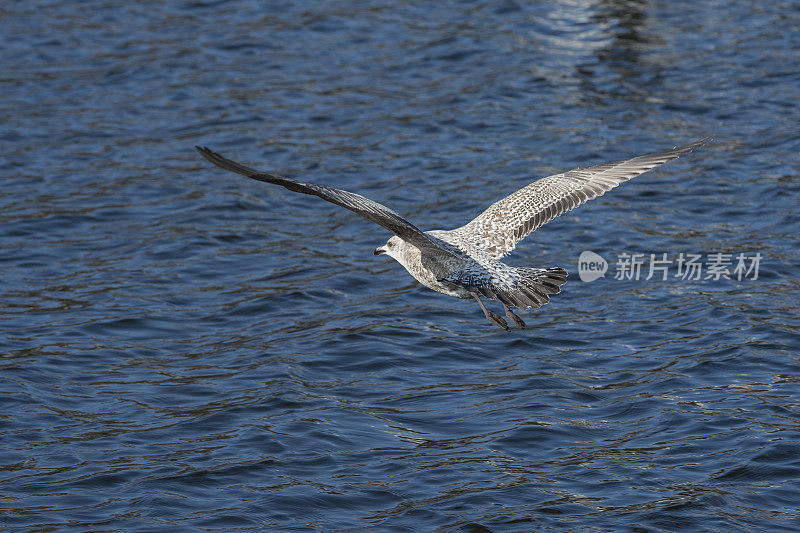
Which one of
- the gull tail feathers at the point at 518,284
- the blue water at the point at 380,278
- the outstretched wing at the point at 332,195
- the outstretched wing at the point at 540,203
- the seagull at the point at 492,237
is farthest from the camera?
the outstretched wing at the point at 540,203

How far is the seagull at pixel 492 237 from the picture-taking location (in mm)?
7121

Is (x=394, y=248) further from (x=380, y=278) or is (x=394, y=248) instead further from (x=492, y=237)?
(x=380, y=278)

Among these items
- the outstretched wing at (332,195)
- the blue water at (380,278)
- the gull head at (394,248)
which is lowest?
the blue water at (380,278)

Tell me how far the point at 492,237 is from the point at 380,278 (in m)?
3.02

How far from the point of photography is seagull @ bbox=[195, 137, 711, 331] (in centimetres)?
712

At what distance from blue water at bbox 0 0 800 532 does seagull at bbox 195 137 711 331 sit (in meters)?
1.30

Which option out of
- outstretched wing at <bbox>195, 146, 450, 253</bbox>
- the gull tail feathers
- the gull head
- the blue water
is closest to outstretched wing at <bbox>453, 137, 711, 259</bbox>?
the gull head

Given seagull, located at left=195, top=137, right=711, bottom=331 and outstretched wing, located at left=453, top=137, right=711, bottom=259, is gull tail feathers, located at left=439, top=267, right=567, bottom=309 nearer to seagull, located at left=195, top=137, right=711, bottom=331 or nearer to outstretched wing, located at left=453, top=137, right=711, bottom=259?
seagull, located at left=195, top=137, right=711, bottom=331

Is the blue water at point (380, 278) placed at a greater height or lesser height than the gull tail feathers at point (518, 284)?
lesser

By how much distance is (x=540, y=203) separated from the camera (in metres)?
9.30

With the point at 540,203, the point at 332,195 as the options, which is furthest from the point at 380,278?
the point at 332,195

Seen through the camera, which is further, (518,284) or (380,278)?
(380,278)

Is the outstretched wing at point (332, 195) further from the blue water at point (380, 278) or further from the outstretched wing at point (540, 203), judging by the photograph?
the blue water at point (380, 278)

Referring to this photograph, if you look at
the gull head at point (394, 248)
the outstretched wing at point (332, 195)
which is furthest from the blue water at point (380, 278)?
the outstretched wing at point (332, 195)
